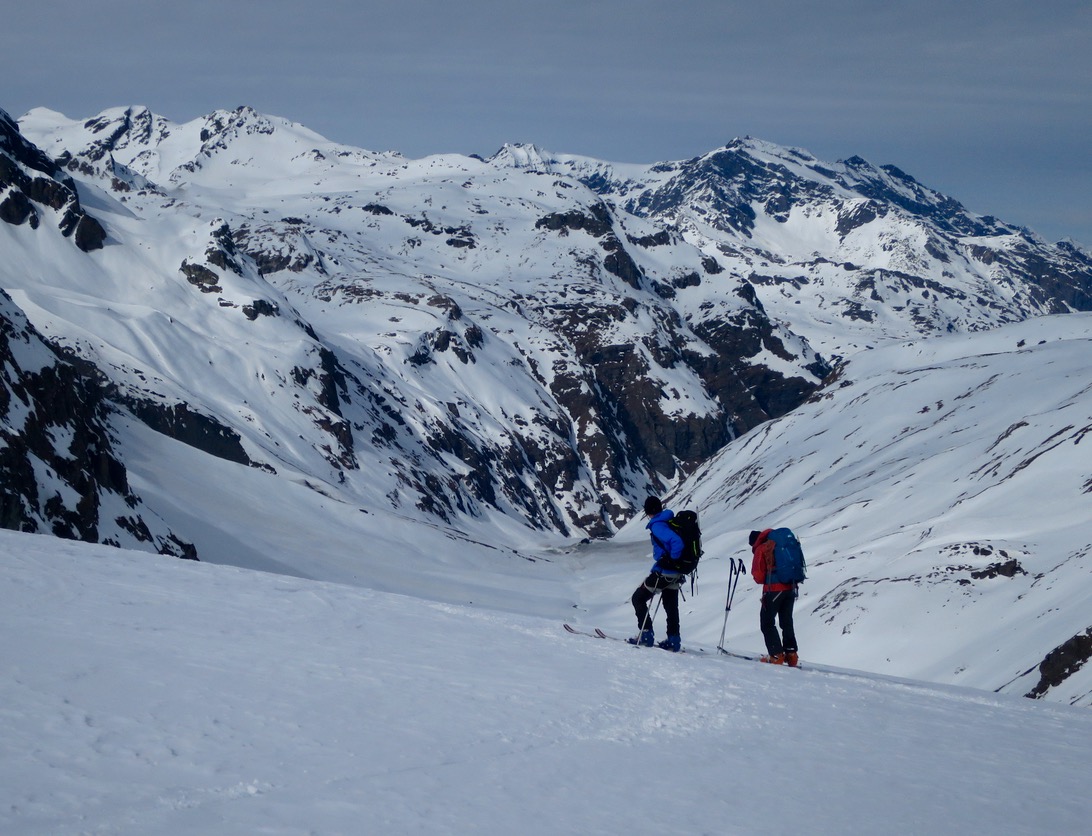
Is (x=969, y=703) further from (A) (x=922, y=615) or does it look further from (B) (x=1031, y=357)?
(B) (x=1031, y=357)

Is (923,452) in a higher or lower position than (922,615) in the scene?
higher

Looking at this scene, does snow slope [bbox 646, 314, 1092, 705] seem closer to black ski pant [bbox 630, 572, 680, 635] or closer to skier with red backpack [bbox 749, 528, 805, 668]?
skier with red backpack [bbox 749, 528, 805, 668]

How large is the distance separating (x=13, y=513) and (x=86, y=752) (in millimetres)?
37877

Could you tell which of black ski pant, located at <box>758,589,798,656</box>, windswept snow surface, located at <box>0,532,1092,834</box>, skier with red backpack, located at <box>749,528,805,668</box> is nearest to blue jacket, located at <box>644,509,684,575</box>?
windswept snow surface, located at <box>0,532,1092,834</box>

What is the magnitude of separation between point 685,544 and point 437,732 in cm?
641

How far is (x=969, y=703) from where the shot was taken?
1449cm

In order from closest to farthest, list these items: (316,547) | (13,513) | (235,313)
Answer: (13,513) < (316,547) < (235,313)

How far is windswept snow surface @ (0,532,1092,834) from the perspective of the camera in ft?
26.3

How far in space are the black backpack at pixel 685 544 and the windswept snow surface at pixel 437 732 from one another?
1.27 m

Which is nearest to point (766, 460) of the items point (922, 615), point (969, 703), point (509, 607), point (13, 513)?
point (509, 607)

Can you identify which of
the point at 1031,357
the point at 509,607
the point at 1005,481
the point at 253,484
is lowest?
the point at 509,607

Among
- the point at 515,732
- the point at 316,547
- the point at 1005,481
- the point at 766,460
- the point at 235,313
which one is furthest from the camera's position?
the point at 235,313

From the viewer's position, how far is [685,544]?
15477 mm

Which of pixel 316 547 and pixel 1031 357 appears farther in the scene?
pixel 1031 357
